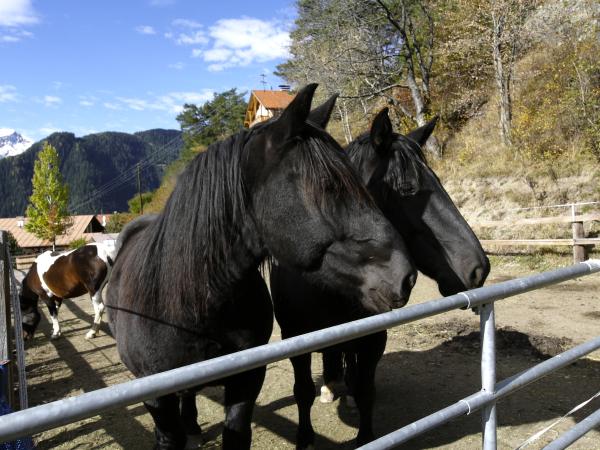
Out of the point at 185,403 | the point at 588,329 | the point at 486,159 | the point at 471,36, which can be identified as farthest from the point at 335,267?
the point at 471,36

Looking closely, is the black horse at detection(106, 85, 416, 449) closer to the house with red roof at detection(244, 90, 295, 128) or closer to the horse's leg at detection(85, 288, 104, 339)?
the horse's leg at detection(85, 288, 104, 339)

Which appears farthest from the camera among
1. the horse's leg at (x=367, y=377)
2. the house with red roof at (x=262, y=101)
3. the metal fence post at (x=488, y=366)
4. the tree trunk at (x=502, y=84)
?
the house with red roof at (x=262, y=101)

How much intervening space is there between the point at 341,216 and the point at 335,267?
0.20 m

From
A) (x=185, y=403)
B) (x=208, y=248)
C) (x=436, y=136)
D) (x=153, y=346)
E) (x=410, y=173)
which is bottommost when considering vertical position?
(x=185, y=403)

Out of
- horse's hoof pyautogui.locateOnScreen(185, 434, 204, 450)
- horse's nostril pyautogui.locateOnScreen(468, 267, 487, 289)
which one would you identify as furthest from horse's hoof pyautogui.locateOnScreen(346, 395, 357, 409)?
horse's nostril pyautogui.locateOnScreen(468, 267, 487, 289)

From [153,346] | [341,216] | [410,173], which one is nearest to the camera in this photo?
[341,216]

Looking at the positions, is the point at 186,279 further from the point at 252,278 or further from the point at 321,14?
the point at 321,14

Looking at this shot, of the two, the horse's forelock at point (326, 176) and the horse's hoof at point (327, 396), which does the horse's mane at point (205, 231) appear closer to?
the horse's forelock at point (326, 176)

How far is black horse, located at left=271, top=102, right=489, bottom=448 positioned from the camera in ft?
7.77

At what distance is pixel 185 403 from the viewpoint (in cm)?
329

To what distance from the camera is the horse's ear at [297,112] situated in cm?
168

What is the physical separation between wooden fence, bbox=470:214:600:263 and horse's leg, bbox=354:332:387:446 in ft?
27.2

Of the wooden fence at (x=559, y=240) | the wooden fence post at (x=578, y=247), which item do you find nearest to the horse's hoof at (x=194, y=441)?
the wooden fence at (x=559, y=240)

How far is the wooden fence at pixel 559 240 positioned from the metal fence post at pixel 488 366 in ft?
30.2
